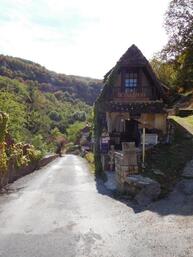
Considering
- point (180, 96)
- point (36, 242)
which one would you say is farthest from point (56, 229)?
point (180, 96)

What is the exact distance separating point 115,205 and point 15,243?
6.49m

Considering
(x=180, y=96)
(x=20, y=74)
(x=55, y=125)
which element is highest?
(x=20, y=74)

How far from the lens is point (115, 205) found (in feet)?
61.5

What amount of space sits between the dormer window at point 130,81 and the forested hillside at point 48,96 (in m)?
76.0

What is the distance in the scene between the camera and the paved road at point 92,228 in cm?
1244

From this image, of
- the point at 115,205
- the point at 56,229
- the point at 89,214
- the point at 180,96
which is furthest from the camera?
the point at 180,96

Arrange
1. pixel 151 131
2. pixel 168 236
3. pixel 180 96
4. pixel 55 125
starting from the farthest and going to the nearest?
pixel 55 125 < pixel 180 96 < pixel 151 131 < pixel 168 236

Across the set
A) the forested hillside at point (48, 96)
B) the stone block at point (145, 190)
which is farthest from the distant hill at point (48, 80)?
the stone block at point (145, 190)

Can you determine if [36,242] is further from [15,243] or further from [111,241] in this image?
[111,241]

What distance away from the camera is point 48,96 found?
174m

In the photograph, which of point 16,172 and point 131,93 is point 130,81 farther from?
point 16,172

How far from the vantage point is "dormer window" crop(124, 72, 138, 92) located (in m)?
32.1

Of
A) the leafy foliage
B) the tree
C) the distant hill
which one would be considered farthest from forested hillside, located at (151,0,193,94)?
the distant hill

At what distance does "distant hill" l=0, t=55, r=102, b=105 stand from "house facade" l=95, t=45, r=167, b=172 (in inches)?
5562
